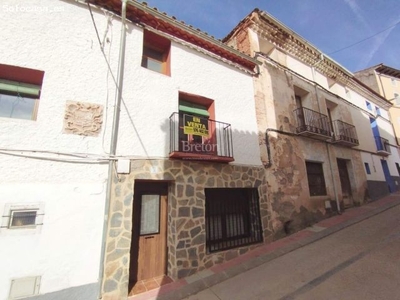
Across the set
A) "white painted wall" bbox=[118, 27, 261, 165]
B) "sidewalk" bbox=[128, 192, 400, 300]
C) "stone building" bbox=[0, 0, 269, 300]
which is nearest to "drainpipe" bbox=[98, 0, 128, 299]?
"stone building" bbox=[0, 0, 269, 300]

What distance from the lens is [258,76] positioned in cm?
726

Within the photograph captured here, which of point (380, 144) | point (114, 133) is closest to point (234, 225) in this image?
point (114, 133)

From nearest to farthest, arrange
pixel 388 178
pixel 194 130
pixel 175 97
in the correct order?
pixel 194 130
pixel 175 97
pixel 388 178

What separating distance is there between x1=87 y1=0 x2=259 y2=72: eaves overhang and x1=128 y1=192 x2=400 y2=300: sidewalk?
5867 millimetres

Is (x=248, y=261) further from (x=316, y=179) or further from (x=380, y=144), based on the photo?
(x=380, y=144)

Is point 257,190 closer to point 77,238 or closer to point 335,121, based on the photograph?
point 77,238

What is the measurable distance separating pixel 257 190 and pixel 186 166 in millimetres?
2488

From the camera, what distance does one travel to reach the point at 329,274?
3635mm

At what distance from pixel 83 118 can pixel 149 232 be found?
114 inches

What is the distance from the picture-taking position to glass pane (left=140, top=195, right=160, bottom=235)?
457cm

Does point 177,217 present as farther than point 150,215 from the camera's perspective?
No

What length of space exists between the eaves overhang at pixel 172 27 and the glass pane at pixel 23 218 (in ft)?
15.2

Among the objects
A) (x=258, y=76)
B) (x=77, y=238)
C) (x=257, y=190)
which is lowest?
(x=77, y=238)

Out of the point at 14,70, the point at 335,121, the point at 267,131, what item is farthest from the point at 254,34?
the point at 14,70
